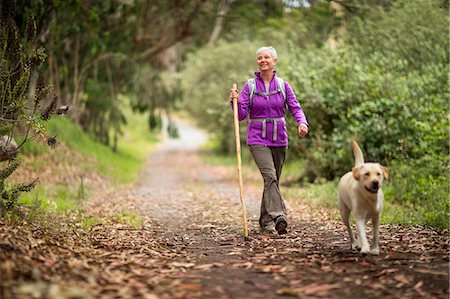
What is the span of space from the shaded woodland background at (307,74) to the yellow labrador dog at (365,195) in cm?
258

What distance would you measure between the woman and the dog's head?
2240 mm

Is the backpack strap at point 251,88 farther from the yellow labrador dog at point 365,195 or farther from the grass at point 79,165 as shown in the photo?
the grass at point 79,165

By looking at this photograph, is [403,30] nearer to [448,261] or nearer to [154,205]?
[154,205]

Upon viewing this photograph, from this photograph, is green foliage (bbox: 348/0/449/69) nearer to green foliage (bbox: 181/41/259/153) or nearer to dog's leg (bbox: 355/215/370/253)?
dog's leg (bbox: 355/215/370/253)

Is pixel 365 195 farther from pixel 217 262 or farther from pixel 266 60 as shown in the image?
pixel 266 60

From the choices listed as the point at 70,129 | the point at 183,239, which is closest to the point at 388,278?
the point at 183,239

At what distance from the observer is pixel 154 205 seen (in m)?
12.8

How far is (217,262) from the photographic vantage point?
6.28 m

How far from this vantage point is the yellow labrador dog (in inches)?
239

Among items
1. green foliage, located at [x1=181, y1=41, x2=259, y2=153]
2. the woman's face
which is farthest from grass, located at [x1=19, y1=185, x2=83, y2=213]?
green foliage, located at [x1=181, y1=41, x2=259, y2=153]

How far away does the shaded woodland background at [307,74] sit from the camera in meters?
8.37

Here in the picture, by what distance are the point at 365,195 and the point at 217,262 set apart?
5.56 ft

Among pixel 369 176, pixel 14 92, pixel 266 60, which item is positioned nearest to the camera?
pixel 369 176

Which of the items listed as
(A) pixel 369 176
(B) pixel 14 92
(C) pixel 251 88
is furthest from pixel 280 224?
(B) pixel 14 92
